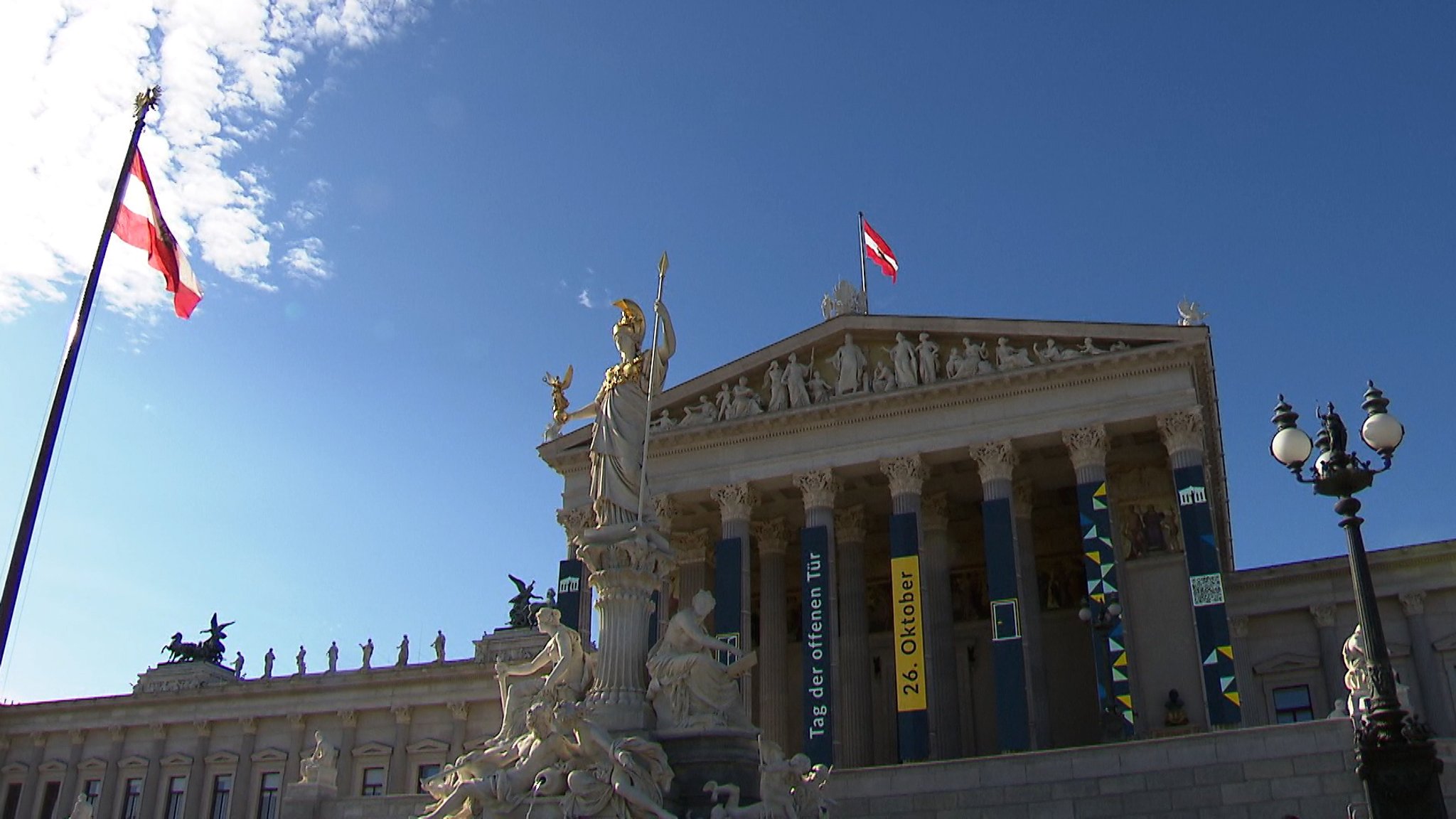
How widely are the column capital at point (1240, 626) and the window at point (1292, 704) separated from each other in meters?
1.92

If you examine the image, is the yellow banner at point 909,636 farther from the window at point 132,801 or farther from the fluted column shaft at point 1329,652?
the window at point 132,801

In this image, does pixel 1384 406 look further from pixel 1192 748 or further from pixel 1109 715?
pixel 1109 715

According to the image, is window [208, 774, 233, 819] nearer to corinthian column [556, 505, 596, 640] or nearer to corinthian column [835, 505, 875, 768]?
corinthian column [556, 505, 596, 640]

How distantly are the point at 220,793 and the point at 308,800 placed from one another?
26.4 metres

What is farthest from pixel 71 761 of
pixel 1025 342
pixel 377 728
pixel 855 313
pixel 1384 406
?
pixel 1384 406

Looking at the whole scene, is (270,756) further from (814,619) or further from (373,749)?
(814,619)

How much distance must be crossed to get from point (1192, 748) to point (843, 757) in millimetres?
12510

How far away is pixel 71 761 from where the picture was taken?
57844mm

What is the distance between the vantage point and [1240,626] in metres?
41.0

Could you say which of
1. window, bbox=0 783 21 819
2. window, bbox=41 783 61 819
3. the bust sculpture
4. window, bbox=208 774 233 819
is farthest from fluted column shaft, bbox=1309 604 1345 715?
window, bbox=0 783 21 819

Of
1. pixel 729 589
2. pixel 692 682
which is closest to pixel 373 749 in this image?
pixel 729 589

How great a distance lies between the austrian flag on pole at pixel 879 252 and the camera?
45.1 m

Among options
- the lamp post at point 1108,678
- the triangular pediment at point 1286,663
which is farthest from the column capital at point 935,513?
the triangular pediment at point 1286,663

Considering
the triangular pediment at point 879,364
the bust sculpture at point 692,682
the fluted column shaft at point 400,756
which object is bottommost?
the bust sculpture at point 692,682
